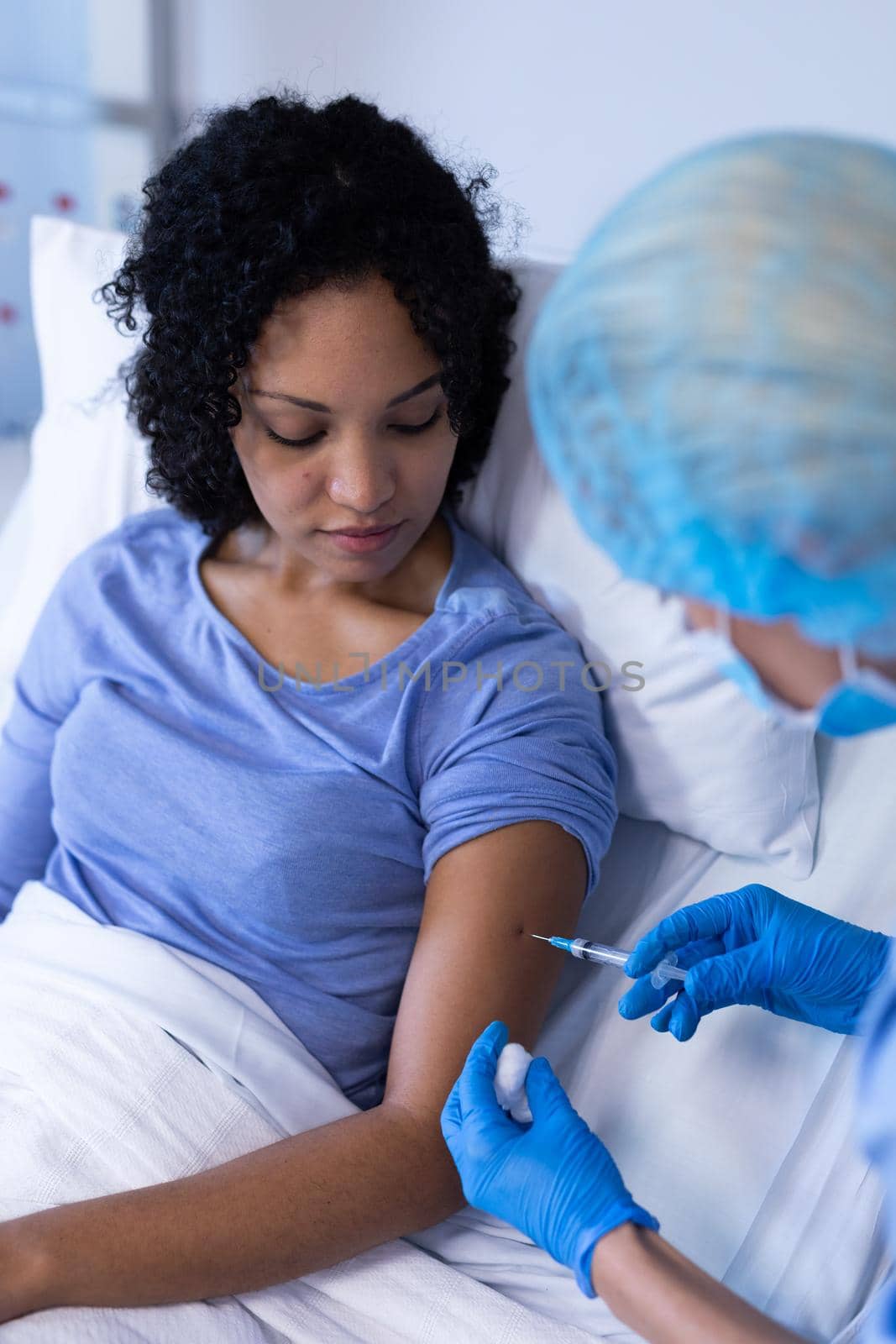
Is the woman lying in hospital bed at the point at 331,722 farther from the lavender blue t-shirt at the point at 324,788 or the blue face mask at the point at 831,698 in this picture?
the blue face mask at the point at 831,698

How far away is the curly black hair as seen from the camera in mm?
1102

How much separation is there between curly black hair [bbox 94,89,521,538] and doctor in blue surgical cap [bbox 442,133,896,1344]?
520mm

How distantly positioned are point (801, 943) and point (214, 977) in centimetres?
53

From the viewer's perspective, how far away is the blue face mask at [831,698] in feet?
2.04

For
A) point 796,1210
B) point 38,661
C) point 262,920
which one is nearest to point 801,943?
point 796,1210

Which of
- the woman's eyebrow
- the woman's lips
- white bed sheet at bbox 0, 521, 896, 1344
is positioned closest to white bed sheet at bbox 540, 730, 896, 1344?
white bed sheet at bbox 0, 521, 896, 1344

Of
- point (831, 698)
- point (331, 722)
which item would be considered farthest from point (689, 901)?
point (831, 698)

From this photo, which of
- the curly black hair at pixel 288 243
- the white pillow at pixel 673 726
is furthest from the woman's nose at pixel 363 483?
the white pillow at pixel 673 726

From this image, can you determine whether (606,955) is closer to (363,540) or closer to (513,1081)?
(513,1081)

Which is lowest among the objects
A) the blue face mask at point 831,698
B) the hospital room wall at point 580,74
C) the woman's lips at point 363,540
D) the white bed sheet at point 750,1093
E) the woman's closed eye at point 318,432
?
the white bed sheet at point 750,1093

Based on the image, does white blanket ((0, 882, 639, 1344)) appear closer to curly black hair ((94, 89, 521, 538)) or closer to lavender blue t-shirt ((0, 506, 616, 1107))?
lavender blue t-shirt ((0, 506, 616, 1107))

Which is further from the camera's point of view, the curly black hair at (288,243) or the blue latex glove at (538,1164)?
the curly black hair at (288,243)

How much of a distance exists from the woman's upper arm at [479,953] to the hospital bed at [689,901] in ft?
0.21

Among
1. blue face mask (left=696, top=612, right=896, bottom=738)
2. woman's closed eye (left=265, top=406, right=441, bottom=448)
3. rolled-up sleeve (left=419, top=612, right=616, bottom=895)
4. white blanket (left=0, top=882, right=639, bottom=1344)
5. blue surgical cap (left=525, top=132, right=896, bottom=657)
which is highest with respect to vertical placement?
blue surgical cap (left=525, top=132, right=896, bottom=657)
